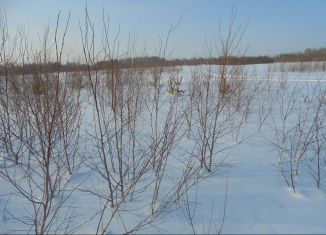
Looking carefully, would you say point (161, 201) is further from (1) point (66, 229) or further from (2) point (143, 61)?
(2) point (143, 61)

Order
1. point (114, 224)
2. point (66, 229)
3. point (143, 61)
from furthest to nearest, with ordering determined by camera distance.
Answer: point (143, 61) < point (114, 224) < point (66, 229)

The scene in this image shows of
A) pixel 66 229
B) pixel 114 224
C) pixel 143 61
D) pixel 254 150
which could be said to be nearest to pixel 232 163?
pixel 254 150

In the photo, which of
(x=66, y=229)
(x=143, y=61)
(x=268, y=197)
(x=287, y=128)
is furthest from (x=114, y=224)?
(x=287, y=128)

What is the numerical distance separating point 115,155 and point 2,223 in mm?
1426

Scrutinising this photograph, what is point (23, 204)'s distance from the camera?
7.80 feet

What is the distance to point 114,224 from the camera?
6.96 feet

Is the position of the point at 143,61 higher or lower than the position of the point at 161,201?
higher

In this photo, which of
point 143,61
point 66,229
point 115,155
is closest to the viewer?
point 66,229

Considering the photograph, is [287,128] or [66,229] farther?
[287,128]

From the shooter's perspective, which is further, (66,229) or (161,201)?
(161,201)

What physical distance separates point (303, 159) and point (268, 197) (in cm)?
97

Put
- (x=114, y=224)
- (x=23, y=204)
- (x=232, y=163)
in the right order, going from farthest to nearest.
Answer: (x=232, y=163), (x=23, y=204), (x=114, y=224)

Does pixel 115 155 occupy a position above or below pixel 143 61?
below

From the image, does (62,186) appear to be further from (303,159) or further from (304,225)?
(303,159)
